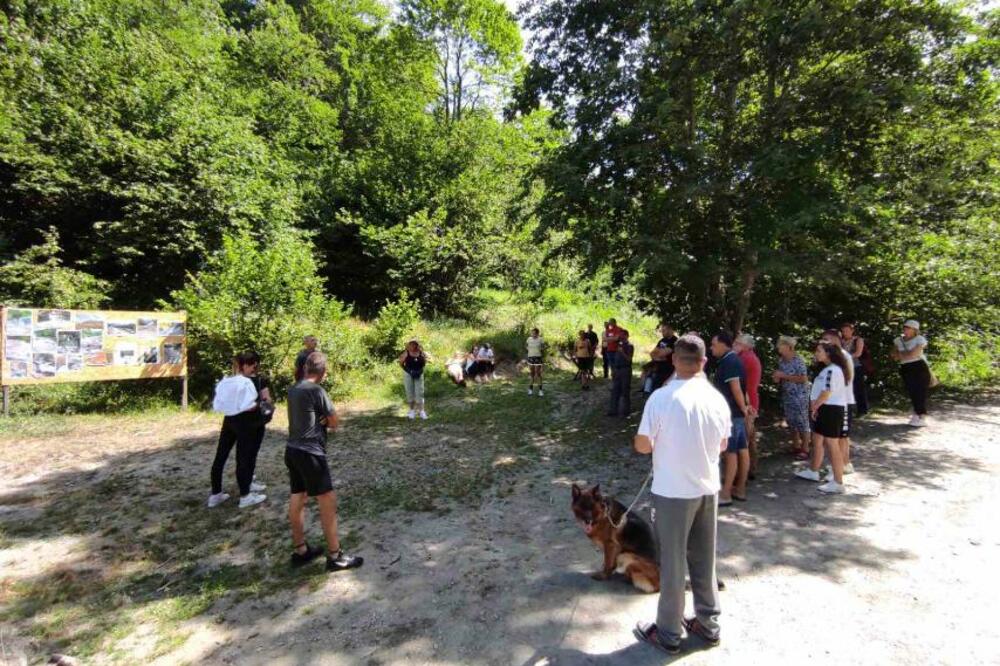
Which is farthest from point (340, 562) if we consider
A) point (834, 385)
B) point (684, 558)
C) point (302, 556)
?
point (834, 385)

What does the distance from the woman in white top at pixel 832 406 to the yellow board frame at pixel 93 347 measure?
10.8 m

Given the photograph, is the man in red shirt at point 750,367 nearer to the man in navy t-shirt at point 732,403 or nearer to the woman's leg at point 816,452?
the man in navy t-shirt at point 732,403

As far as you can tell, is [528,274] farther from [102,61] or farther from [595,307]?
[102,61]

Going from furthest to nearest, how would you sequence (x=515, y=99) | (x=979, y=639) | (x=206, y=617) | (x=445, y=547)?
1. (x=515, y=99)
2. (x=445, y=547)
3. (x=206, y=617)
4. (x=979, y=639)

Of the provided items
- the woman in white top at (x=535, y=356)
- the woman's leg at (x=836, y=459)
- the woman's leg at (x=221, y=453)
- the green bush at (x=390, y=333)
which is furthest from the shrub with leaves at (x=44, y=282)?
the woman's leg at (x=836, y=459)

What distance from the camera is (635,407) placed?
32.9 feet

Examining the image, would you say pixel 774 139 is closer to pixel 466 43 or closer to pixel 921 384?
pixel 921 384

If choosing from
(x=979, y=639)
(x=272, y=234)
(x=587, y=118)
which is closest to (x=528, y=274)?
(x=272, y=234)

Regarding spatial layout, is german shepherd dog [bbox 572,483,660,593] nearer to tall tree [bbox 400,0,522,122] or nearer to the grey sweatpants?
the grey sweatpants

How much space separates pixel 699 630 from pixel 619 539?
817mm

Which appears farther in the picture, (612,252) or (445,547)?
(612,252)

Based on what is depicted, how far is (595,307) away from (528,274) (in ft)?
16.0

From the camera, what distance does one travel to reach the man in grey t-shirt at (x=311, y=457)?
400 cm

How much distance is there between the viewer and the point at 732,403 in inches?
196
